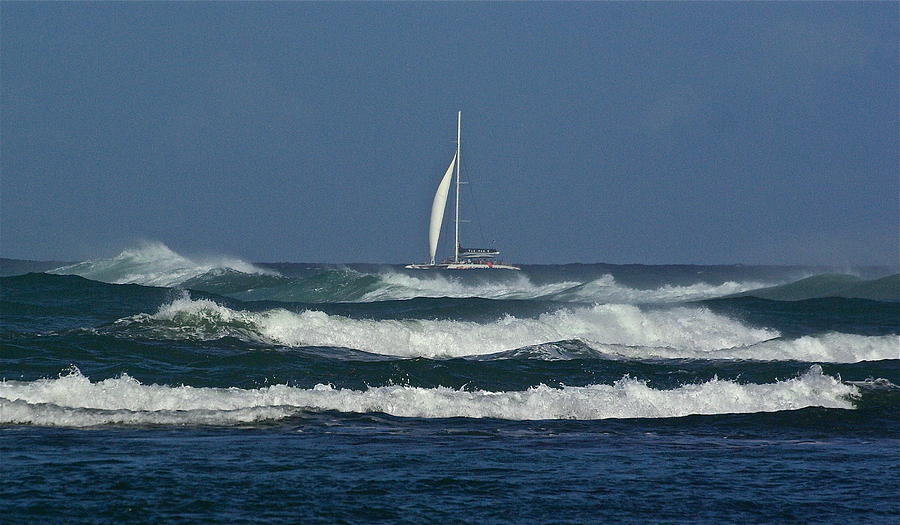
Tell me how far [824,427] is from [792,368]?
5481 mm

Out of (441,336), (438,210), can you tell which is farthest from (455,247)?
(441,336)

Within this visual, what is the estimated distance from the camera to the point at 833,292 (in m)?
46.8

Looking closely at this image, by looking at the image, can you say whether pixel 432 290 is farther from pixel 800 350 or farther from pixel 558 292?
pixel 800 350

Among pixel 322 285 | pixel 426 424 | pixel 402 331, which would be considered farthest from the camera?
pixel 322 285

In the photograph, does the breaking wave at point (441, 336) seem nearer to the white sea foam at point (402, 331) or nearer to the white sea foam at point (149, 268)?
the white sea foam at point (402, 331)

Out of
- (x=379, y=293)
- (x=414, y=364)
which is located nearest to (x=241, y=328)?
(x=414, y=364)

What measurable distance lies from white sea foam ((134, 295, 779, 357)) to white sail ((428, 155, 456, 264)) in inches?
1418

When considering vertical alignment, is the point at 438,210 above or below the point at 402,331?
above

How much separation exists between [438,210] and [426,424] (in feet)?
162

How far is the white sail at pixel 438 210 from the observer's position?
60594 millimetres

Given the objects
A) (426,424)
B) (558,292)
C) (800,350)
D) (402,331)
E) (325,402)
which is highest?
(558,292)

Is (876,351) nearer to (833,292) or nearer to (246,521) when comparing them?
(246,521)

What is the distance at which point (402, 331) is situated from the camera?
21453 millimetres

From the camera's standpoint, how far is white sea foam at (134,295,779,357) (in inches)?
804
